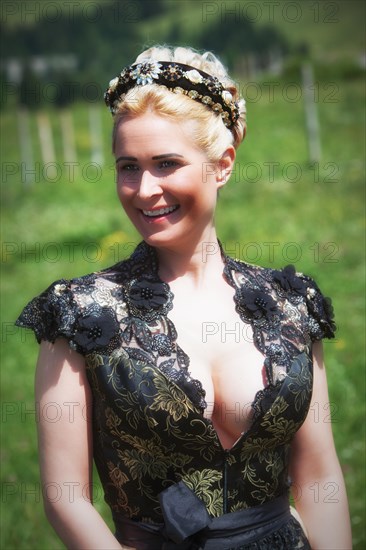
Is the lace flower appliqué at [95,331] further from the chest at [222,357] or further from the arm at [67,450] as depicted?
the chest at [222,357]

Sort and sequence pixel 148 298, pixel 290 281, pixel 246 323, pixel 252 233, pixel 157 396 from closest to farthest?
pixel 157 396 → pixel 148 298 → pixel 246 323 → pixel 290 281 → pixel 252 233

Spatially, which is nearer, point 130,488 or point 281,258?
point 130,488

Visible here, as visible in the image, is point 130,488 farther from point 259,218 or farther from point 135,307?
point 259,218

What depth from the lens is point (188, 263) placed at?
2930 millimetres

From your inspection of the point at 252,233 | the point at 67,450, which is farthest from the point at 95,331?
the point at 252,233

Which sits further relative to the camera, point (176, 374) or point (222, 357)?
point (222, 357)

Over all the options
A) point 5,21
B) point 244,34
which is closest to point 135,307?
point 244,34

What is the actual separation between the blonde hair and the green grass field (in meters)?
3.10

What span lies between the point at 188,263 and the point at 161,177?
378 mm

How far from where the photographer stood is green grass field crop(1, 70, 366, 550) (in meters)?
6.05

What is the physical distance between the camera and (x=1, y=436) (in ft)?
21.2

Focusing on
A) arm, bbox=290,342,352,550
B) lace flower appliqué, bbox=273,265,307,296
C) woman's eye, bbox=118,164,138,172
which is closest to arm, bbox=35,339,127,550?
woman's eye, bbox=118,164,138,172

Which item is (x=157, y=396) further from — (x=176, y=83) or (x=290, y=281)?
(x=176, y=83)

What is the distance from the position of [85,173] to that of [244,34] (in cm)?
495
